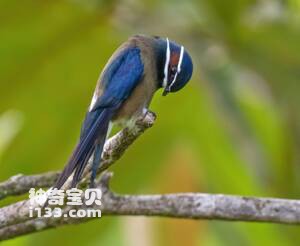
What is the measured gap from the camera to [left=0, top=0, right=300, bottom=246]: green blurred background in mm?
3768

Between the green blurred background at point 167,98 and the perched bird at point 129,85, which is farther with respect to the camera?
the green blurred background at point 167,98

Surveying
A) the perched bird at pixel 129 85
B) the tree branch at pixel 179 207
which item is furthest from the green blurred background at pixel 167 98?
the perched bird at pixel 129 85

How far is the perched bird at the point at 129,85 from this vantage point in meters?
2.39

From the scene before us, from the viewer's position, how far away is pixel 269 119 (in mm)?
4215

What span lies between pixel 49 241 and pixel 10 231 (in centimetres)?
105

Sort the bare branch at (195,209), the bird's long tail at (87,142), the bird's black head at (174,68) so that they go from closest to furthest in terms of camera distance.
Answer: the bird's long tail at (87,142) < the bird's black head at (174,68) < the bare branch at (195,209)

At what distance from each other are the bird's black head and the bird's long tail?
0.40 feet

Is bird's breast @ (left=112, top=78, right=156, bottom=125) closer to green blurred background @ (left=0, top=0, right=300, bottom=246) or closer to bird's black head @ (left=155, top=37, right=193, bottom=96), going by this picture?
bird's black head @ (left=155, top=37, right=193, bottom=96)

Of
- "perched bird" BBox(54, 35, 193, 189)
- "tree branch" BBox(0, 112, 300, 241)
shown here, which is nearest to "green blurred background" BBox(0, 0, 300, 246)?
"tree branch" BBox(0, 112, 300, 241)

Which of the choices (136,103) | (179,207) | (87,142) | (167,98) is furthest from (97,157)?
(167,98)

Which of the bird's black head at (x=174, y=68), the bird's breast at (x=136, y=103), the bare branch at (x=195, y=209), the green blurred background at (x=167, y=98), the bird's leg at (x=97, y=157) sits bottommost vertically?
the bare branch at (x=195, y=209)

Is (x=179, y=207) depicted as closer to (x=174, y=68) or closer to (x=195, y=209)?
(x=195, y=209)

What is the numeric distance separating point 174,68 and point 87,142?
0.78ft

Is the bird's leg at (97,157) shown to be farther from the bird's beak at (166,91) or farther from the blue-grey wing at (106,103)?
the bird's beak at (166,91)
